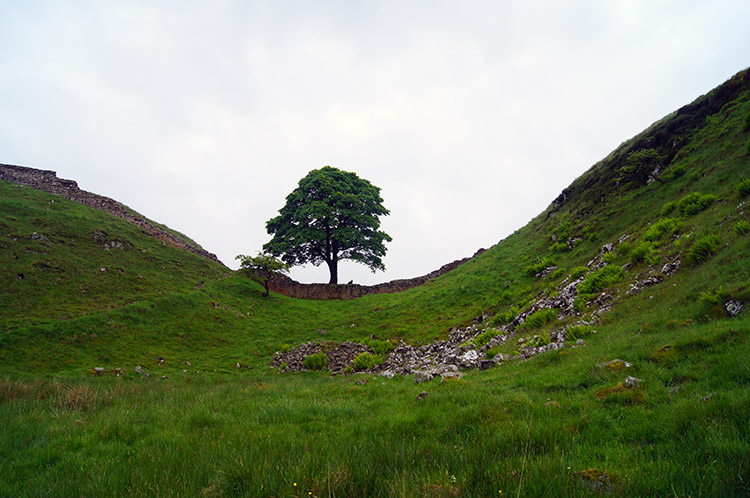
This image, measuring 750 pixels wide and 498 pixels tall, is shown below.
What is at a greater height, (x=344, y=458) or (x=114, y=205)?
(x=114, y=205)

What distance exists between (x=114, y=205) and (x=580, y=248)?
52.1 meters

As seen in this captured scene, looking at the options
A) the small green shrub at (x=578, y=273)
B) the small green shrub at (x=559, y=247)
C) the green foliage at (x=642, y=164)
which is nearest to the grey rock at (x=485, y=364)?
the small green shrub at (x=578, y=273)

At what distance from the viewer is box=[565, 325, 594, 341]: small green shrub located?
10.2 meters

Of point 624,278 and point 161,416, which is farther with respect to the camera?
point 624,278

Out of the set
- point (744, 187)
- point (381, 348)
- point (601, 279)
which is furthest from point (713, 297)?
point (381, 348)

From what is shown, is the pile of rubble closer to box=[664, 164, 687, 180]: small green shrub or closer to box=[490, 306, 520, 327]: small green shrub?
box=[490, 306, 520, 327]: small green shrub

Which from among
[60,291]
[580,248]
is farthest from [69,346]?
[580,248]

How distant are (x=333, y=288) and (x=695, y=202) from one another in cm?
3195

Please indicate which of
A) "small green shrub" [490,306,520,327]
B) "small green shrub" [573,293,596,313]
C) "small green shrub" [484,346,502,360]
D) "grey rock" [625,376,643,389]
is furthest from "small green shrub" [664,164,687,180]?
"grey rock" [625,376,643,389]

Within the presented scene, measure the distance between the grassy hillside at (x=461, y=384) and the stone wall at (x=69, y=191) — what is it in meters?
15.3

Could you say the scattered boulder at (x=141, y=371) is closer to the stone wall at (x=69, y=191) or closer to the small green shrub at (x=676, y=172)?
the stone wall at (x=69, y=191)

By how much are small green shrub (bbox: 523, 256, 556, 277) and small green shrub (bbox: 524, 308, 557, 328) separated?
8.23 m

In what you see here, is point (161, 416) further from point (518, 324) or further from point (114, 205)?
point (114, 205)

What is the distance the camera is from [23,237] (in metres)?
24.2
